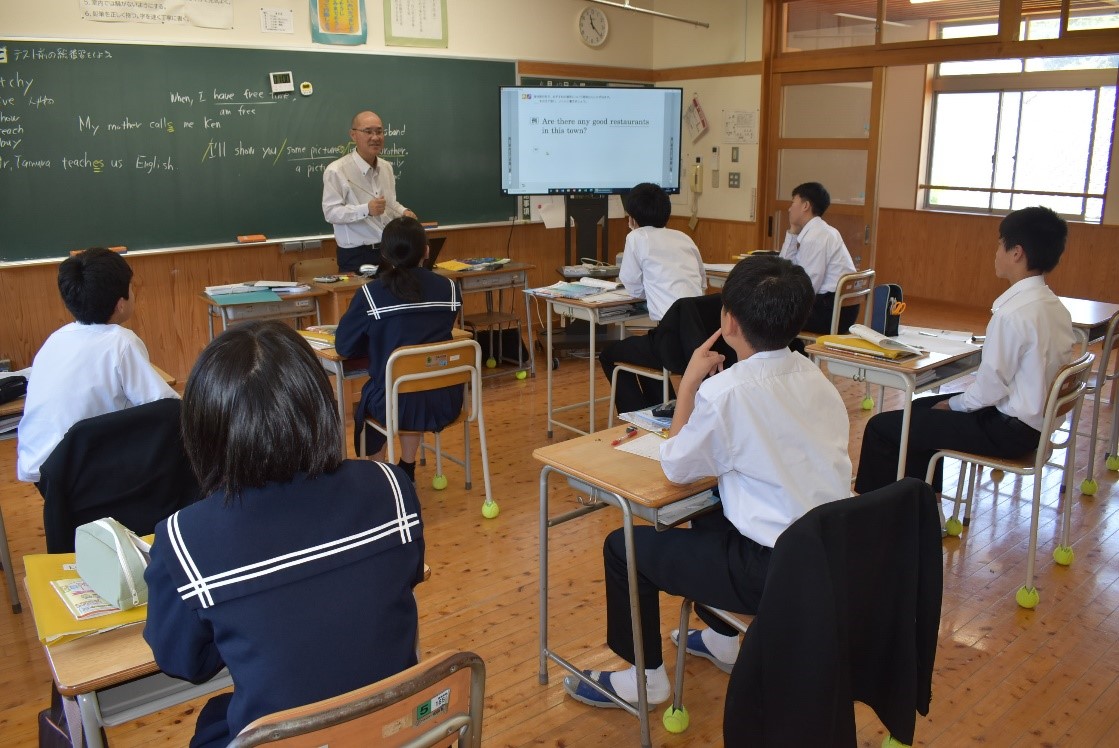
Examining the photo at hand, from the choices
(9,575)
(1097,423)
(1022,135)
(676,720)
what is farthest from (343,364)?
(1022,135)

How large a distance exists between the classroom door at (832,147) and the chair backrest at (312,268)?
3.80 m

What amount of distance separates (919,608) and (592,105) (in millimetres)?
5333

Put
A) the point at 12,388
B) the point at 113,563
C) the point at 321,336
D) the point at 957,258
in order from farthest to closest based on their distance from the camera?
the point at 957,258, the point at 321,336, the point at 12,388, the point at 113,563

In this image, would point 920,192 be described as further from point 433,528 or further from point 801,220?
point 433,528

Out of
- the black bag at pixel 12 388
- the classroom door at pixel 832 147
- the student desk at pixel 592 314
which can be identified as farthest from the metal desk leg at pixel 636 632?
the classroom door at pixel 832 147

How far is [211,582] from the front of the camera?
4.29 ft

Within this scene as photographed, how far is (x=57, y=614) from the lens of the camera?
1567 millimetres

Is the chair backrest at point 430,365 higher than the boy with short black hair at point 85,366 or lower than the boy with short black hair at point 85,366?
lower

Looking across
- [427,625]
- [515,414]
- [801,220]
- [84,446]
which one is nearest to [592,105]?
[801,220]

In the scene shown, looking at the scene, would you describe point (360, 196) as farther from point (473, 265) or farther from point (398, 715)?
point (398, 715)

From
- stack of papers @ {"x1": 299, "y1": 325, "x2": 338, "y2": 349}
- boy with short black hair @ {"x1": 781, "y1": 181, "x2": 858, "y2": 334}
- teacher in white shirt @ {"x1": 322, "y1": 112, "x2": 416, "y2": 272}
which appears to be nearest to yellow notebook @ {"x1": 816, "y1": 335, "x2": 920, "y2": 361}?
boy with short black hair @ {"x1": 781, "y1": 181, "x2": 858, "y2": 334}

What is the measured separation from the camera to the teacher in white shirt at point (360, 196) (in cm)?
562

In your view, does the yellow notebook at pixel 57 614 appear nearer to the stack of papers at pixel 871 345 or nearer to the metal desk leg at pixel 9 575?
the metal desk leg at pixel 9 575

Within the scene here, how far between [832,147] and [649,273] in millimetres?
3310
